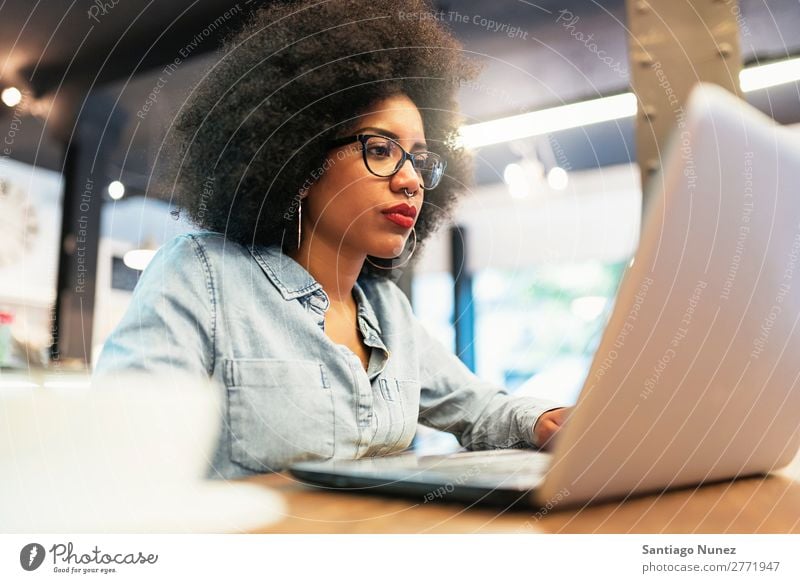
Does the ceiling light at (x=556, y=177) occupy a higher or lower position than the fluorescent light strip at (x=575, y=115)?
lower

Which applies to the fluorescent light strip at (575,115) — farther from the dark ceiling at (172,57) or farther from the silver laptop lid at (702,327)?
the silver laptop lid at (702,327)

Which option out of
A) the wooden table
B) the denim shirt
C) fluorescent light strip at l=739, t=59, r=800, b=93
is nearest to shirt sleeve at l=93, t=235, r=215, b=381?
the denim shirt

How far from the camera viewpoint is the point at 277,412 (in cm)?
49

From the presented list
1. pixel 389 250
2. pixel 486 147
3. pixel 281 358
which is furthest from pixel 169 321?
pixel 486 147

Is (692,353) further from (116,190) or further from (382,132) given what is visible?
(116,190)

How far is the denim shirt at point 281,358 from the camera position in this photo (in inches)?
18.7

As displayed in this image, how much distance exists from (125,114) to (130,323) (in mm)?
183

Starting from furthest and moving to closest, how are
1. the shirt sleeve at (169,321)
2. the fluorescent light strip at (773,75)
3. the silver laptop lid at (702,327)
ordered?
the fluorescent light strip at (773,75), the shirt sleeve at (169,321), the silver laptop lid at (702,327)

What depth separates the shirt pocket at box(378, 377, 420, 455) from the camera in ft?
1.77

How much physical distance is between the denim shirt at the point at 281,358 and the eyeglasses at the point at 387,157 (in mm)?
101

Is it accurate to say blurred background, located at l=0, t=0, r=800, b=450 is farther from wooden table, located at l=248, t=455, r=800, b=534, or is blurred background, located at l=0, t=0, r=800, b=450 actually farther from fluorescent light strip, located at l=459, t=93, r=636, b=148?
wooden table, located at l=248, t=455, r=800, b=534

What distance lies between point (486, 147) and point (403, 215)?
9 cm

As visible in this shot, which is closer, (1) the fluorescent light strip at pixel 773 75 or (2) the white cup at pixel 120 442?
(2) the white cup at pixel 120 442

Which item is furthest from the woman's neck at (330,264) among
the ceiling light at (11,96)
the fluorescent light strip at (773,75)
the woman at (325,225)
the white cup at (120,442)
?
the fluorescent light strip at (773,75)
